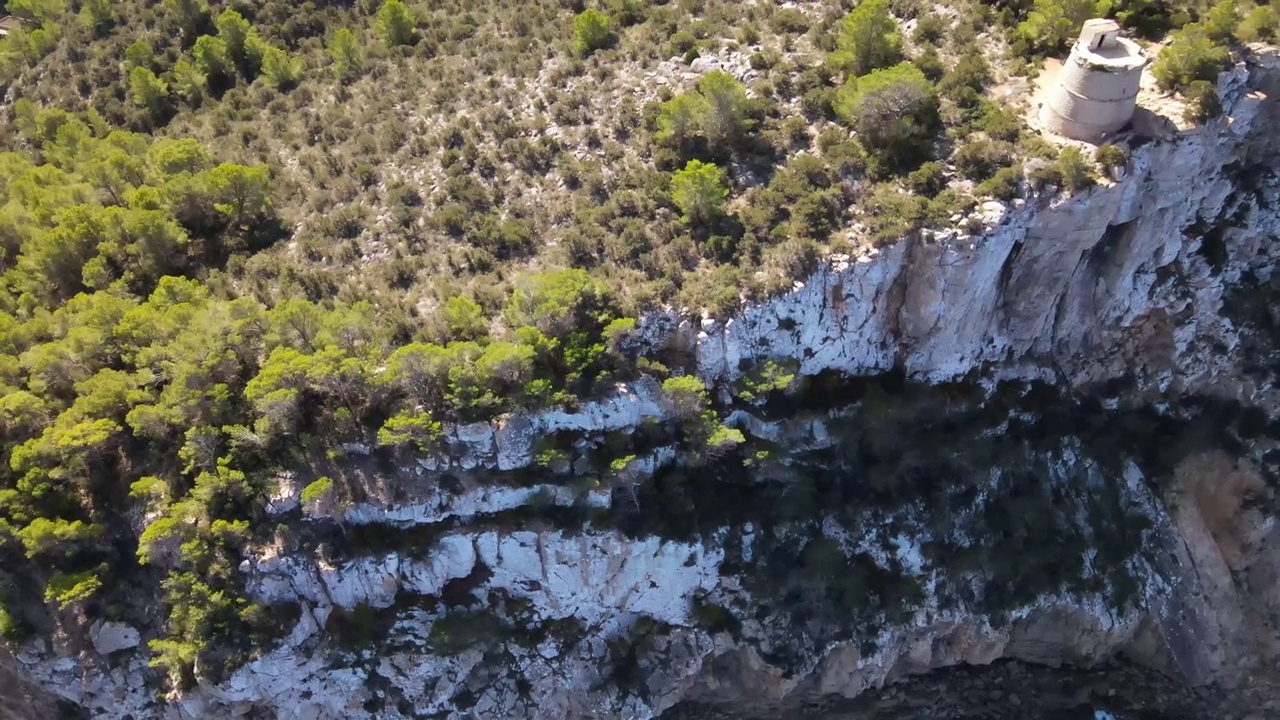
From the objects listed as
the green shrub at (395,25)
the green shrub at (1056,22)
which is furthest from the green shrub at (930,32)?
the green shrub at (395,25)

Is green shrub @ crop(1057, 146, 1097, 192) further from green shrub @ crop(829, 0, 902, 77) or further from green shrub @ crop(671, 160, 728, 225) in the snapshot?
green shrub @ crop(671, 160, 728, 225)

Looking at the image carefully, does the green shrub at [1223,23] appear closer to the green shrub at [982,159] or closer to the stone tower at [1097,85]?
the stone tower at [1097,85]

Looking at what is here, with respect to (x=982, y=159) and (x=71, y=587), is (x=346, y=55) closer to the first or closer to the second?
(x=71, y=587)

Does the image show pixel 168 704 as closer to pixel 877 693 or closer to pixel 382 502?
pixel 382 502

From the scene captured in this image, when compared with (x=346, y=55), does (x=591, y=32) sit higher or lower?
higher

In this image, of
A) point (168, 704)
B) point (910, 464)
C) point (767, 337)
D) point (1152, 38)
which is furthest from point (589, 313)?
point (1152, 38)

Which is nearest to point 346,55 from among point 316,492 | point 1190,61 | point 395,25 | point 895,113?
point 395,25

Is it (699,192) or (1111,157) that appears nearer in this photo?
(1111,157)
